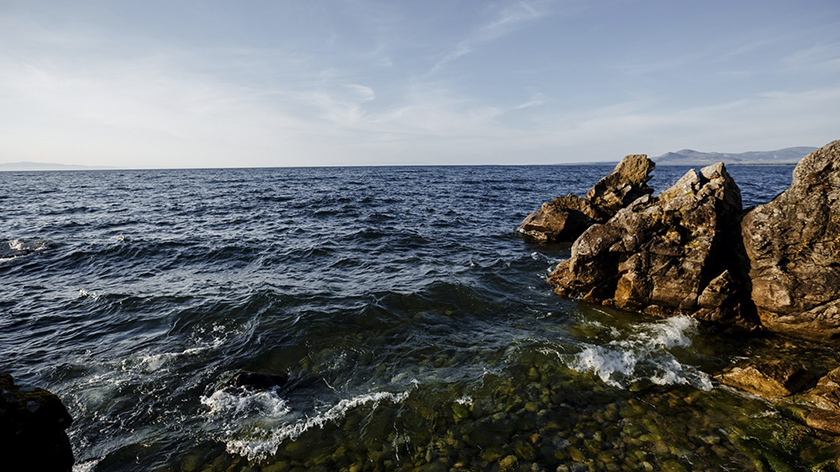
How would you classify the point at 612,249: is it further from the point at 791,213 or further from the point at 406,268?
the point at 406,268

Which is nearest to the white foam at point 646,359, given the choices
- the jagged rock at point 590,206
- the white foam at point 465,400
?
the white foam at point 465,400

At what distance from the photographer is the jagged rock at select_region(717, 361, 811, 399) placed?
26.8 ft

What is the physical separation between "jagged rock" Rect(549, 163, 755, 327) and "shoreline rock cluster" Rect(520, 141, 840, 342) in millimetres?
32

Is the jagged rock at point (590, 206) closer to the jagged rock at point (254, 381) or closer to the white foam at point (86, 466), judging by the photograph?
the jagged rock at point (254, 381)

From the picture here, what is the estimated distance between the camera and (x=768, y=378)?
837 centimetres

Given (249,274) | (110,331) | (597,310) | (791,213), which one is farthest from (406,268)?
(791,213)

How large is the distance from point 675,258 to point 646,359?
→ 4631 millimetres

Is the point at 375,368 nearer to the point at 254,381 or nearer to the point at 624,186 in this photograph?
the point at 254,381

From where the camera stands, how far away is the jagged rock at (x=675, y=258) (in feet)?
38.8

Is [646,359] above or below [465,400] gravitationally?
above

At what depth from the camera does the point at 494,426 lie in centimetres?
761

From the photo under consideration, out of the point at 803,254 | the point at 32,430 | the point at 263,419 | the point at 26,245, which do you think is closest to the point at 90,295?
the point at 263,419

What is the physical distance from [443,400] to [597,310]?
7874 mm

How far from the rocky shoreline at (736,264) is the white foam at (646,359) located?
802 mm
